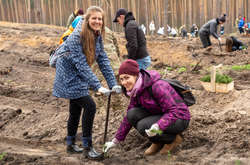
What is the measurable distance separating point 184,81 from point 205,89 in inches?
46.5

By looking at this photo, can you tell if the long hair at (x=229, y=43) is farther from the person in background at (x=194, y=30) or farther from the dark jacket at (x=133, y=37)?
the dark jacket at (x=133, y=37)

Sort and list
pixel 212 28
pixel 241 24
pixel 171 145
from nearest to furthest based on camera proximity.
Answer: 1. pixel 171 145
2. pixel 212 28
3. pixel 241 24

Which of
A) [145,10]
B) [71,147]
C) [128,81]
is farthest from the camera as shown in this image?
[145,10]

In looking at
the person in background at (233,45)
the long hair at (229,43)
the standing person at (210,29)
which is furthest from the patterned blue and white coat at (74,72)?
A: the person in background at (233,45)

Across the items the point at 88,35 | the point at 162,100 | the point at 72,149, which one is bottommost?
the point at 72,149

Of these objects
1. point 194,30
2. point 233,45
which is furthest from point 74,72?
point 194,30

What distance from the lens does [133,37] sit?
495 centimetres

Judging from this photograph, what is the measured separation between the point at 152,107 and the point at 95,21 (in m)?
1.04

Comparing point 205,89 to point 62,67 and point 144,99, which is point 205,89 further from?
point 62,67

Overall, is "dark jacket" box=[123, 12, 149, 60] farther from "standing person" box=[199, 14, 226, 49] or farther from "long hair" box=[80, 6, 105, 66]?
"standing person" box=[199, 14, 226, 49]

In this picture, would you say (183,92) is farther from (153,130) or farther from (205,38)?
(205,38)

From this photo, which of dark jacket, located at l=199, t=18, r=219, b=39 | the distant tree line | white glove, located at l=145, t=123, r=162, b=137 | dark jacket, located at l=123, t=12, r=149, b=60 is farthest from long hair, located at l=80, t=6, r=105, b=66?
the distant tree line

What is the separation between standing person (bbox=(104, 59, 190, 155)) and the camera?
2.99m

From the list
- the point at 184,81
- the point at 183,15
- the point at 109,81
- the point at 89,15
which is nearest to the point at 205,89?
the point at 184,81
